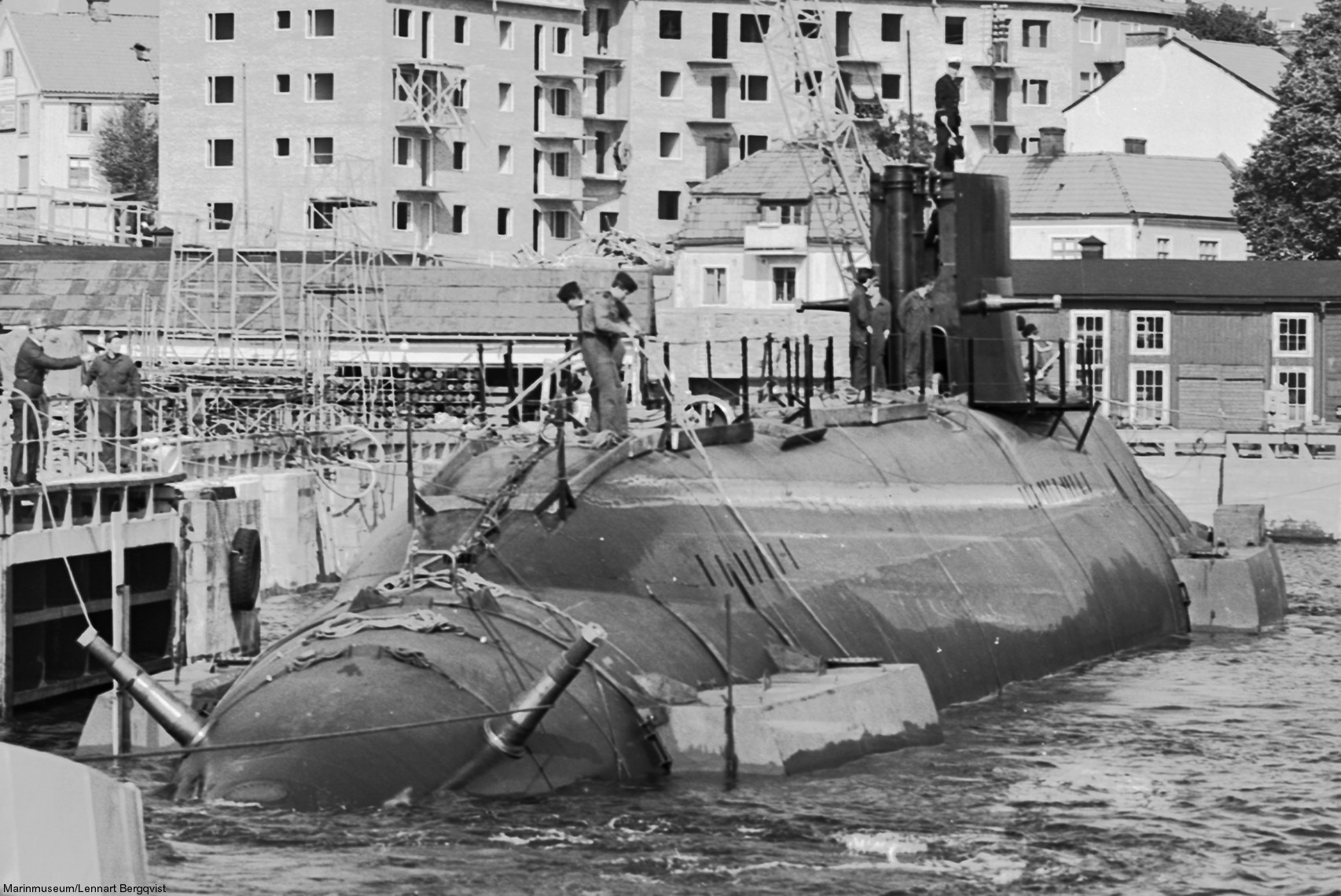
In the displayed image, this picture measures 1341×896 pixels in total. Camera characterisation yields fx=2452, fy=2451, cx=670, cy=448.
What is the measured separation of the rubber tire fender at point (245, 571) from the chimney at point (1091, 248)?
166 feet

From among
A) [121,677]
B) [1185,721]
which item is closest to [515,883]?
[121,677]

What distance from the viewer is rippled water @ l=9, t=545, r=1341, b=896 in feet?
58.0

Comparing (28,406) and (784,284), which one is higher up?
(784,284)

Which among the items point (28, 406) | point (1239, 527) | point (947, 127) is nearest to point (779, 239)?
point (1239, 527)

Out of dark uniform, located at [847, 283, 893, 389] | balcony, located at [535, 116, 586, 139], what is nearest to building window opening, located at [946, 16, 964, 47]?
balcony, located at [535, 116, 586, 139]

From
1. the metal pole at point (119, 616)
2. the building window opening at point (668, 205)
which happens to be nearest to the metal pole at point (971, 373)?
the metal pole at point (119, 616)

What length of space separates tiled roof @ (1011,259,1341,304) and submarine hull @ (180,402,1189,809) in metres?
37.6

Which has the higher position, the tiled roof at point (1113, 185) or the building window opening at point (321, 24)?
the building window opening at point (321, 24)

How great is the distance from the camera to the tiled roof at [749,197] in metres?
76.4

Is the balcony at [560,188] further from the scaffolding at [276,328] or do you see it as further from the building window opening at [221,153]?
the scaffolding at [276,328]

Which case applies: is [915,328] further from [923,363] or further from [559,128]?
[559,128]

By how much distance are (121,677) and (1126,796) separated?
8.74 m

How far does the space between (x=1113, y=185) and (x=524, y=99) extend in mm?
24702

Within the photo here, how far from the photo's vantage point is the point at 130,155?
112812 mm
